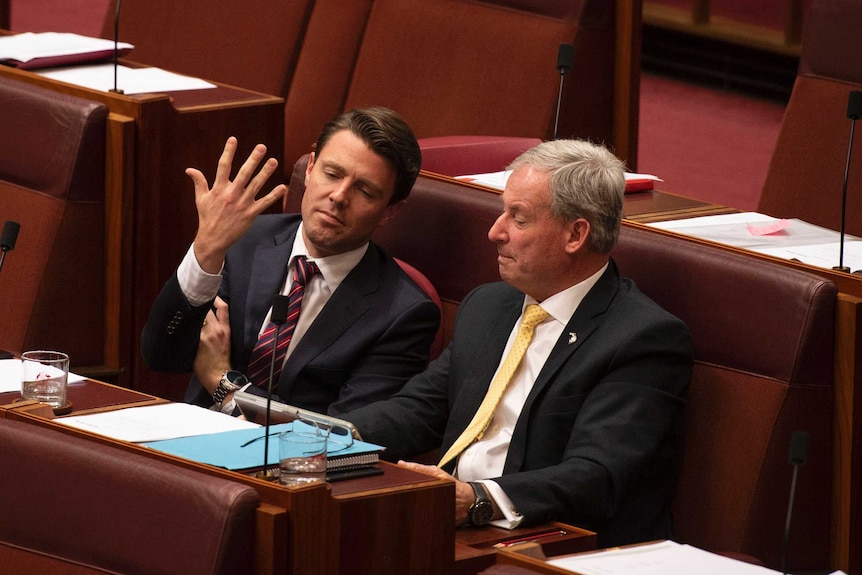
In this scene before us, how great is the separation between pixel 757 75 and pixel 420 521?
3.72 meters

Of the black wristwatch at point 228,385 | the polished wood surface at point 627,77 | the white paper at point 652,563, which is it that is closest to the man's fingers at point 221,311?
the black wristwatch at point 228,385

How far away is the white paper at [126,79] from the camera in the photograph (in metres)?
2.74

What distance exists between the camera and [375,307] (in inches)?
88.8

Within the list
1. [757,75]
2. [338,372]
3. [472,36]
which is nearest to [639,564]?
[338,372]

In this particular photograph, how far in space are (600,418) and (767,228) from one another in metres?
0.52

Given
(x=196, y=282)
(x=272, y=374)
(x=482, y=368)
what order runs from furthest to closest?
(x=196, y=282), (x=482, y=368), (x=272, y=374)

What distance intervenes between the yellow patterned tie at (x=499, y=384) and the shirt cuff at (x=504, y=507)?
0.18 m

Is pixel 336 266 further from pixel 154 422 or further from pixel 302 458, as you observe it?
pixel 302 458

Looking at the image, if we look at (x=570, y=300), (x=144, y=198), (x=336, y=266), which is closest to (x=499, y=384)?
(x=570, y=300)

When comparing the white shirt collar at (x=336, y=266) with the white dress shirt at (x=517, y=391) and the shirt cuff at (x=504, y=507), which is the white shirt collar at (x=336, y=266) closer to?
the white dress shirt at (x=517, y=391)

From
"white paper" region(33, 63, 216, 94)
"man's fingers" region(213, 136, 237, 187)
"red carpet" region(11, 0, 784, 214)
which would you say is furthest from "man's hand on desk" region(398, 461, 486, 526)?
"red carpet" region(11, 0, 784, 214)

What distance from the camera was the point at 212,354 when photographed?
2266 millimetres

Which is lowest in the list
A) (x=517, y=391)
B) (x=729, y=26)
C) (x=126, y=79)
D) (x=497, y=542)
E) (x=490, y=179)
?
(x=497, y=542)

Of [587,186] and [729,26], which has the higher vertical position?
[729,26]
